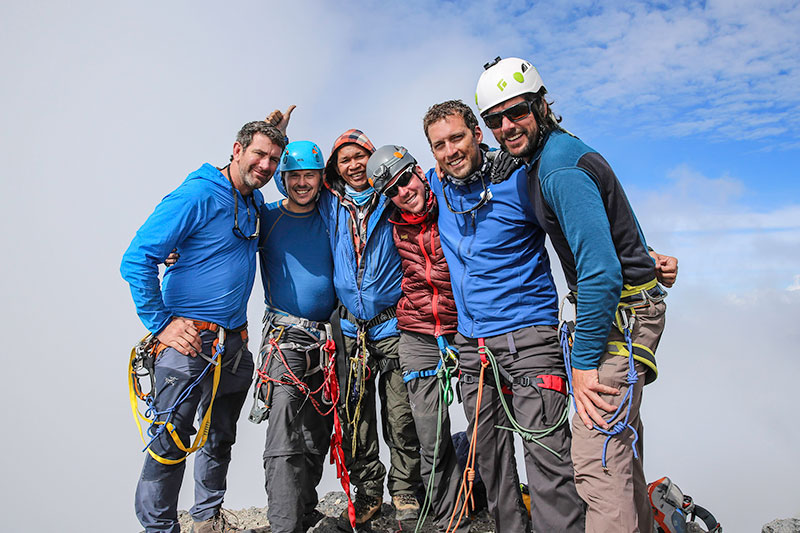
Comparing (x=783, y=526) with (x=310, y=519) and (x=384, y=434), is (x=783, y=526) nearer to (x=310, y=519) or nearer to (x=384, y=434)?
(x=384, y=434)

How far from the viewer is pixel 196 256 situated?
216 inches

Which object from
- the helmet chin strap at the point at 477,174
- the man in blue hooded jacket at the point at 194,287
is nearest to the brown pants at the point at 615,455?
the helmet chin strap at the point at 477,174

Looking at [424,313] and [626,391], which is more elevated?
[424,313]

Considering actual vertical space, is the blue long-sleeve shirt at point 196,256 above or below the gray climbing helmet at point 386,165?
below

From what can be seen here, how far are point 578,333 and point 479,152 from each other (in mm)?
2182

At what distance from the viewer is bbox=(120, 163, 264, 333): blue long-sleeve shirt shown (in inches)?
202

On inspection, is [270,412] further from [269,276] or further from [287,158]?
[287,158]

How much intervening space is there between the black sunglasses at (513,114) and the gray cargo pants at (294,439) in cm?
317

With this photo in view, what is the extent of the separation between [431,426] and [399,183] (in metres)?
2.63

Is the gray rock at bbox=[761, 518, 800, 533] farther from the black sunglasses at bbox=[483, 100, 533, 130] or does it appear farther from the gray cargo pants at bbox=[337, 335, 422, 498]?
the black sunglasses at bbox=[483, 100, 533, 130]

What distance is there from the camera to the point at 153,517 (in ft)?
17.4

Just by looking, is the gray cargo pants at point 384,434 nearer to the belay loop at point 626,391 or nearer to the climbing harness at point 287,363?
the climbing harness at point 287,363

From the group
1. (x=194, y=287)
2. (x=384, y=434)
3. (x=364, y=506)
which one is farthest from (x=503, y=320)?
(x=364, y=506)

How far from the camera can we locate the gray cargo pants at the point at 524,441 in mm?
4543
